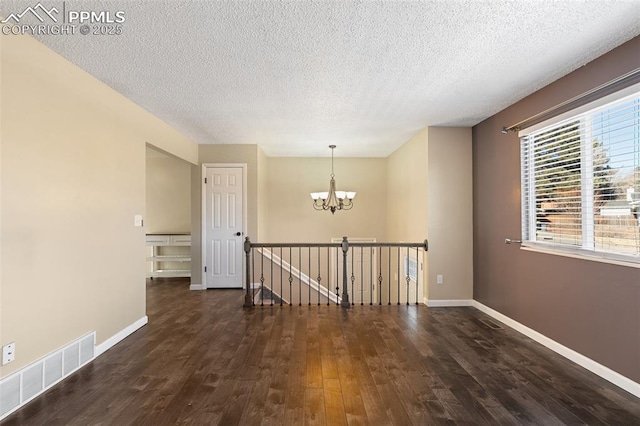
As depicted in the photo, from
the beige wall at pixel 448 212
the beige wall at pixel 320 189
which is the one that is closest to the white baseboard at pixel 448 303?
the beige wall at pixel 448 212

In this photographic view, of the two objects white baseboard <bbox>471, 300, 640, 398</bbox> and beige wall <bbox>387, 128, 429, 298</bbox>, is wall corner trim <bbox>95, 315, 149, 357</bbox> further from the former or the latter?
white baseboard <bbox>471, 300, 640, 398</bbox>

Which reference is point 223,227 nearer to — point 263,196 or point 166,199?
point 263,196

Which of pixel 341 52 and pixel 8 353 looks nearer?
pixel 8 353

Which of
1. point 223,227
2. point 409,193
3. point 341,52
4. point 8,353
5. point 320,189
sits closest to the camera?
point 8,353

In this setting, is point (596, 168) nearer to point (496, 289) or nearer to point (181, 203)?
point (496, 289)

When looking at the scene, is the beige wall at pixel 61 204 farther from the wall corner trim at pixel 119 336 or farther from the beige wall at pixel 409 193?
the beige wall at pixel 409 193

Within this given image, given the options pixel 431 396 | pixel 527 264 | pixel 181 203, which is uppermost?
pixel 181 203

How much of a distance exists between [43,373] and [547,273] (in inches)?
165

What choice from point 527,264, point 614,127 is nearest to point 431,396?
point 527,264

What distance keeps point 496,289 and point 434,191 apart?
1.42m

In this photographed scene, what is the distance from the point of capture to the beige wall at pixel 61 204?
6.48 feet

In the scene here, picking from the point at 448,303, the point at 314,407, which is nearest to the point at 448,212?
the point at 448,303

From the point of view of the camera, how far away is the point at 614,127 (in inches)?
91.5

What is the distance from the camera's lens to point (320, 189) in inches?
252
